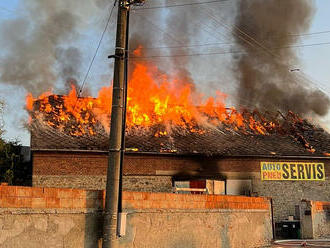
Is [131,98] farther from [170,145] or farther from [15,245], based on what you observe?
[15,245]

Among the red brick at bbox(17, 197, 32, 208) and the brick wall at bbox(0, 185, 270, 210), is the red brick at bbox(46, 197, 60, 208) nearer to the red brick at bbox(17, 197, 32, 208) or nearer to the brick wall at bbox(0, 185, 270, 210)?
the brick wall at bbox(0, 185, 270, 210)

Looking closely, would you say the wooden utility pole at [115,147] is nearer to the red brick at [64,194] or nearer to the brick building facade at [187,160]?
the red brick at [64,194]

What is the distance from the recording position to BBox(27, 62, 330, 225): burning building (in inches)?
799

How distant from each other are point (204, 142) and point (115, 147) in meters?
15.3

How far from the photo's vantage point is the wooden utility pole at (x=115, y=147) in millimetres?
8039

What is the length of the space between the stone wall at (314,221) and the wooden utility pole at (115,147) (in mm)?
13731

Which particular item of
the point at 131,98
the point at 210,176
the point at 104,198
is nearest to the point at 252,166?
the point at 210,176

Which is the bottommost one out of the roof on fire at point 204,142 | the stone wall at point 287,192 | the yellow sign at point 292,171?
the stone wall at point 287,192

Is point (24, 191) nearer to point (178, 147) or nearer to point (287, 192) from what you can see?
point (178, 147)

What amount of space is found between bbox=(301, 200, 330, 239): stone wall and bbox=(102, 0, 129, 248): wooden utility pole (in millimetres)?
13731

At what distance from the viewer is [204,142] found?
75.7 ft

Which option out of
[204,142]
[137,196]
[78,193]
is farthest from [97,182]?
[78,193]

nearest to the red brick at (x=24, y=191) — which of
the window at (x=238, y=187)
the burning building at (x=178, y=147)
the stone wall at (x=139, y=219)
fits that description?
the stone wall at (x=139, y=219)

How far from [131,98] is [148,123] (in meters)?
2.03
